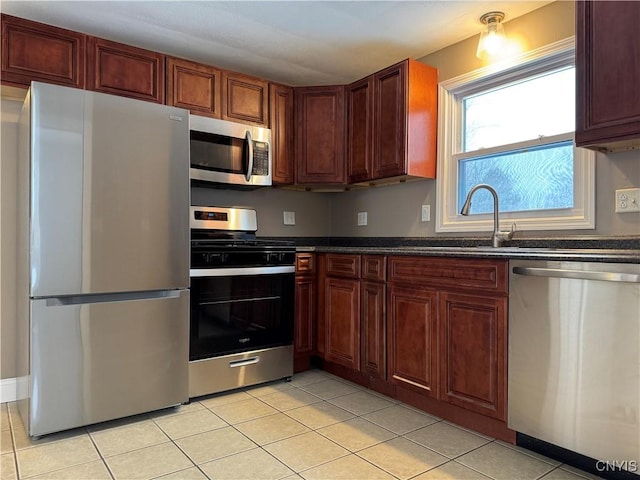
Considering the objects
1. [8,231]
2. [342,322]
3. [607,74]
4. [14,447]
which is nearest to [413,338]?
[342,322]

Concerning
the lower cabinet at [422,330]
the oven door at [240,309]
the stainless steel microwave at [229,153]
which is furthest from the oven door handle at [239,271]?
the stainless steel microwave at [229,153]

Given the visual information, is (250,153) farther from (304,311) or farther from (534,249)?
(534,249)

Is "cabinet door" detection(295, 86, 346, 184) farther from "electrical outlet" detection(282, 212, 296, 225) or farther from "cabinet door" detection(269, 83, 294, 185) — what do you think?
"electrical outlet" detection(282, 212, 296, 225)

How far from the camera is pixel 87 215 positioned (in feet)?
7.04

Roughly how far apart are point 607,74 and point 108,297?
253 cm

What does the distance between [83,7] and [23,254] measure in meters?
1.40

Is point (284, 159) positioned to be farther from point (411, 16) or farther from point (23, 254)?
point (23, 254)

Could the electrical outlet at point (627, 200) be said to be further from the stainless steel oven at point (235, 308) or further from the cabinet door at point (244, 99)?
the cabinet door at point (244, 99)

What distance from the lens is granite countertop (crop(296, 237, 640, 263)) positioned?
1.70 m

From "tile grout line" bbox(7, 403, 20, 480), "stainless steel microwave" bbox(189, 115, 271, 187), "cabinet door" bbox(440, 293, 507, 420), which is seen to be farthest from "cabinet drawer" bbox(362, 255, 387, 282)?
"tile grout line" bbox(7, 403, 20, 480)

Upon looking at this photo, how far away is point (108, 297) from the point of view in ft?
7.34

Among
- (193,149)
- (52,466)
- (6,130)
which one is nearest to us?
(52,466)

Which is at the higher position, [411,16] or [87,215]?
[411,16]

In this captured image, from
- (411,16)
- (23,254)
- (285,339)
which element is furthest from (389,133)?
(23,254)
